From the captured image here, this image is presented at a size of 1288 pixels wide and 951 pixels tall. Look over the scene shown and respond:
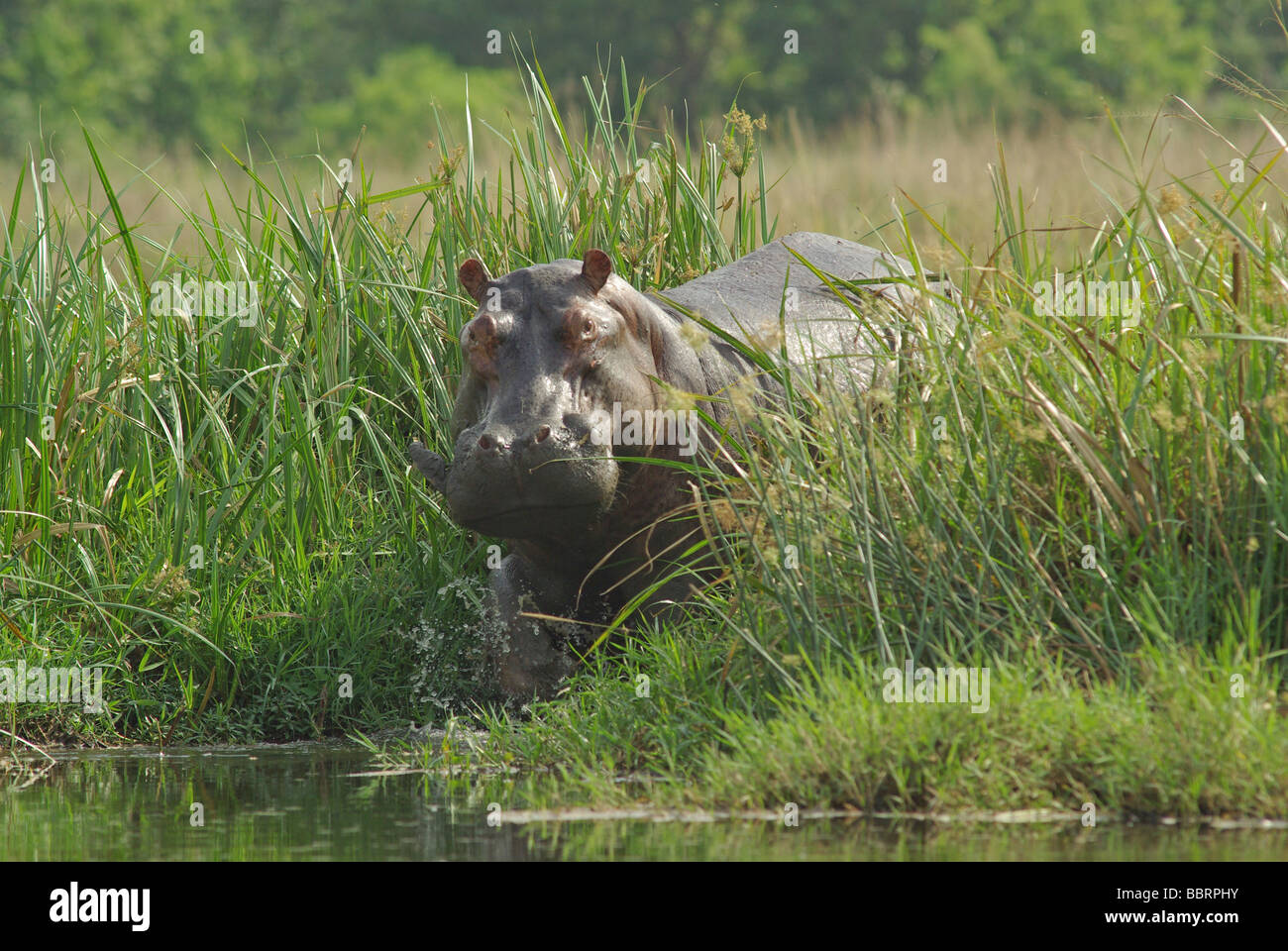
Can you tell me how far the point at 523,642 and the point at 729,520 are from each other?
3.62ft

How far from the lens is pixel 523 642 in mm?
5148

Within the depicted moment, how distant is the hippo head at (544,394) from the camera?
4504mm

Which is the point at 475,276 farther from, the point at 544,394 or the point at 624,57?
the point at 624,57

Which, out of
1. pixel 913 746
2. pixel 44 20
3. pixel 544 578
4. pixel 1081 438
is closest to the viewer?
pixel 913 746

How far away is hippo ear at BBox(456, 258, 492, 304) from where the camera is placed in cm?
495

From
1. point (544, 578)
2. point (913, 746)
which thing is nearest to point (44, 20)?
point (544, 578)

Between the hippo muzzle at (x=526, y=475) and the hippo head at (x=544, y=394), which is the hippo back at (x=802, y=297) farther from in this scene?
the hippo muzzle at (x=526, y=475)

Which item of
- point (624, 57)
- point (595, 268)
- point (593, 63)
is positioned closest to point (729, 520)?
point (595, 268)

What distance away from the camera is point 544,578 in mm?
5145

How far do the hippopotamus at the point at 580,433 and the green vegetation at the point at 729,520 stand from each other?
19 centimetres

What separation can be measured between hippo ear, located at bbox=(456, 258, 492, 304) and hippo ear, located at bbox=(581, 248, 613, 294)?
0.99ft

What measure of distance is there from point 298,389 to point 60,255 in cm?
93

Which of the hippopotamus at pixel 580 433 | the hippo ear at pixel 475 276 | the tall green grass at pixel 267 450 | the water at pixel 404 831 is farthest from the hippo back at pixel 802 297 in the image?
the water at pixel 404 831
